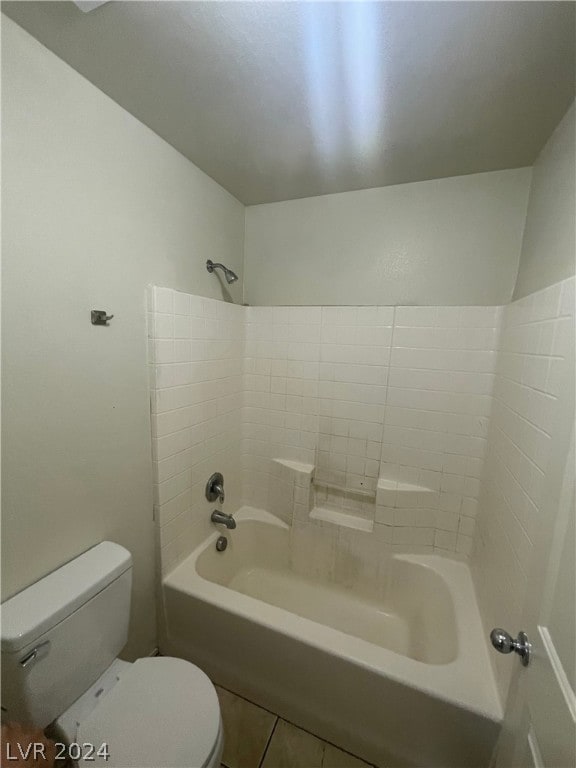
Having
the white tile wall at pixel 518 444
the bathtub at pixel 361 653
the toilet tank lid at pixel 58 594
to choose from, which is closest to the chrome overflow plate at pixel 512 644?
the white tile wall at pixel 518 444

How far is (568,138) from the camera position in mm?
986

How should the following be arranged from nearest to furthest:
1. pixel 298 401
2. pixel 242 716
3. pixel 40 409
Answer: pixel 40 409 < pixel 242 716 < pixel 298 401

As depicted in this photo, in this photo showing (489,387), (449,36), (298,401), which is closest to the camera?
(449,36)

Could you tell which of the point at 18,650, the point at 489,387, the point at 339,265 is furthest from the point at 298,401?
the point at 18,650

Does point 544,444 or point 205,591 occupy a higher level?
point 544,444

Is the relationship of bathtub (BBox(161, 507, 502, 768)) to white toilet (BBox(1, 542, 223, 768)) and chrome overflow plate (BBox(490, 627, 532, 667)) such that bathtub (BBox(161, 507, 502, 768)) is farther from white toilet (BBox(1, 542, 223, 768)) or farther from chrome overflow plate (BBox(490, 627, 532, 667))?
chrome overflow plate (BBox(490, 627, 532, 667))

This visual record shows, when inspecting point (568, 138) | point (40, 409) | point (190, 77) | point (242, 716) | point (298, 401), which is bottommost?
point (242, 716)

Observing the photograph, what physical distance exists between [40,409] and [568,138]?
1936 mm

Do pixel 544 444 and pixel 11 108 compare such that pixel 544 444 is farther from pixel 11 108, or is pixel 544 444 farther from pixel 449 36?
pixel 11 108

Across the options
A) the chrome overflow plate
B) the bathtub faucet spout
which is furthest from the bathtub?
the chrome overflow plate

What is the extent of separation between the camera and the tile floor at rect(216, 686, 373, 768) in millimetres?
1089

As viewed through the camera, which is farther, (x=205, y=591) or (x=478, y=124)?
(x=205, y=591)

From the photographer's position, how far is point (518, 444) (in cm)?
101

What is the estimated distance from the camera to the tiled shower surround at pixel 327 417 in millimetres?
1399
